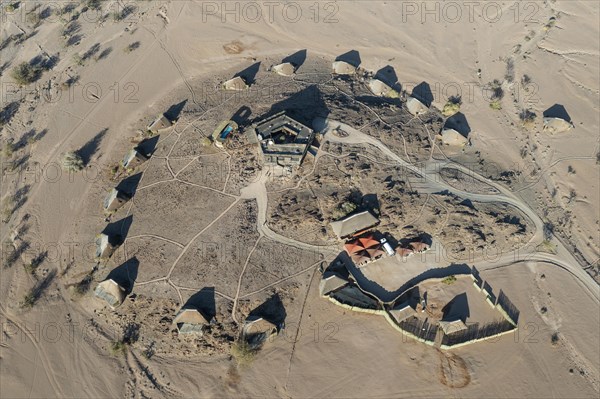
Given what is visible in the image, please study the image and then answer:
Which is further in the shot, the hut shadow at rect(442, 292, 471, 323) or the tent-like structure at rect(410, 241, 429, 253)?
the tent-like structure at rect(410, 241, 429, 253)

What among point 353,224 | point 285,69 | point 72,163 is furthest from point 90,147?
point 353,224

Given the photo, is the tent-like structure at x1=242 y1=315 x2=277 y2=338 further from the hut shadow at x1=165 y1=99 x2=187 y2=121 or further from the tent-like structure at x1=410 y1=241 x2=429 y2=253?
the hut shadow at x1=165 y1=99 x2=187 y2=121

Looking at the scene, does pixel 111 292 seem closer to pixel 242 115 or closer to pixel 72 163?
pixel 72 163

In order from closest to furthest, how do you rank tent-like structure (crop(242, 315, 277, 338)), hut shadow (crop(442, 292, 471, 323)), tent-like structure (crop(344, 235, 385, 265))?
1. tent-like structure (crop(242, 315, 277, 338))
2. hut shadow (crop(442, 292, 471, 323))
3. tent-like structure (crop(344, 235, 385, 265))

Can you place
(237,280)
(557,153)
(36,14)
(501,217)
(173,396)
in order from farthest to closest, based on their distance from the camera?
(36,14) < (557,153) < (501,217) < (237,280) < (173,396)

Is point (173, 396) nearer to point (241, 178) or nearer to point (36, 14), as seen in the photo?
point (241, 178)

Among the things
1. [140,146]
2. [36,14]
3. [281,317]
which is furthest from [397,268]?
[36,14]

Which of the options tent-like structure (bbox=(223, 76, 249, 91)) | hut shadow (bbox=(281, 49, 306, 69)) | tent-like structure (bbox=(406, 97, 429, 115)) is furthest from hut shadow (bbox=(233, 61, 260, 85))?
tent-like structure (bbox=(406, 97, 429, 115))
